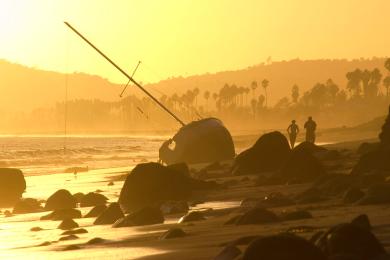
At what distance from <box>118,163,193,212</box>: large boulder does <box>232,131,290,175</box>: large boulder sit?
5308mm

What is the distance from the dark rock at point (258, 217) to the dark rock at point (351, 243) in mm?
4014

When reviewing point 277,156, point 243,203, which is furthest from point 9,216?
point 277,156

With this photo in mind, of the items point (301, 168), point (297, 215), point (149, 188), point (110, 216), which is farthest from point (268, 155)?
point (297, 215)

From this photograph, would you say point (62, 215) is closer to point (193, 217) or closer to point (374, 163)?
point (193, 217)

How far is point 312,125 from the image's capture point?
Result: 1500 inches

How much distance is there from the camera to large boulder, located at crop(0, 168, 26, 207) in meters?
27.4

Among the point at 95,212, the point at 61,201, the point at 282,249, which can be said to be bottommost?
the point at 61,201

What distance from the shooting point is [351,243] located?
685 cm

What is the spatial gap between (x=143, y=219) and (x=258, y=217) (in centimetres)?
359

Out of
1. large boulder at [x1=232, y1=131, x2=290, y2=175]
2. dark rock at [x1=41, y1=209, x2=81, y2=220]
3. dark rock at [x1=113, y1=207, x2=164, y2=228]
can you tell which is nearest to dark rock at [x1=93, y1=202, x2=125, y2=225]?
dark rock at [x1=113, y1=207, x2=164, y2=228]

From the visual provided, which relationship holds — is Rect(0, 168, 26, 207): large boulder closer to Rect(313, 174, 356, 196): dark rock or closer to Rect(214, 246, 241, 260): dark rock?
Rect(313, 174, 356, 196): dark rock

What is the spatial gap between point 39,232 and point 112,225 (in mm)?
1291

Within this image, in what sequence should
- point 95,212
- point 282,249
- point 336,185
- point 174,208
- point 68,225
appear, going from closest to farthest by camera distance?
point 282,249
point 68,225
point 336,185
point 174,208
point 95,212

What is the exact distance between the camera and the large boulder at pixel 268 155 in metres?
25.5
